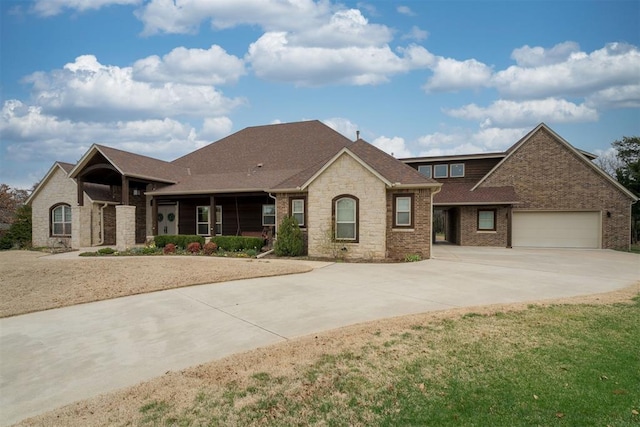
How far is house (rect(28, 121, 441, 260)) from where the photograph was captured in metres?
15.7

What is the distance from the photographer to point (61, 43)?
57.1ft

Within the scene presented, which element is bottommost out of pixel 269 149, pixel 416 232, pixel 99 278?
pixel 99 278

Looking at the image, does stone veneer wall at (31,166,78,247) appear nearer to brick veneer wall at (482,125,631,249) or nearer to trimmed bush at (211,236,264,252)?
trimmed bush at (211,236,264,252)

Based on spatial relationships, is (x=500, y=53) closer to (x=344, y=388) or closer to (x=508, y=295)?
(x=508, y=295)

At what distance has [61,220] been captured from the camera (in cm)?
2300

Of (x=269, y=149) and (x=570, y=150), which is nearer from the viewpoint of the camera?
(x=570, y=150)

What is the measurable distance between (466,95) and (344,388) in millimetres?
20403

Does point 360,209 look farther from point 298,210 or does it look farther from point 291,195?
point 291,195

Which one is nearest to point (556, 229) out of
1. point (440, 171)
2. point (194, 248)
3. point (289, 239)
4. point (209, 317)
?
point (440, 171)

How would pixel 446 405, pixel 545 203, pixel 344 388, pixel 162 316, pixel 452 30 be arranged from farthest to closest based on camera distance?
pixel 545 203 → pixel 452 30 → pixel 162 316 → pixel 344 388 → pixel 446 405

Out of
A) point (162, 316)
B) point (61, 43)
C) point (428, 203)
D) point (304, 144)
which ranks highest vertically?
point (61, 43)

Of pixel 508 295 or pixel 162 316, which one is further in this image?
pixel 508 295

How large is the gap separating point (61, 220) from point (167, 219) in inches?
247

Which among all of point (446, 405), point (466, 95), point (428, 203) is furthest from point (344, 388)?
point (466, 95)
